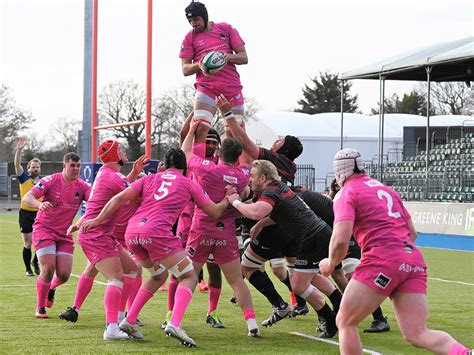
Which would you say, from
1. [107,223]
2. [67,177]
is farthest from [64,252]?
[107,223]

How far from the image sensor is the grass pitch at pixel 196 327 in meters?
8.48

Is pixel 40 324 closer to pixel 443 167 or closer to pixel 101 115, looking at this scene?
pixel 443 167

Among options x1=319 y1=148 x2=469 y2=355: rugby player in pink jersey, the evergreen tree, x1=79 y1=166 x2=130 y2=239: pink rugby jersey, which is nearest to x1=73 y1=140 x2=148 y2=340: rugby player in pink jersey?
x1=79 y1=166 x2=130 y2=239: pink rugby jersey

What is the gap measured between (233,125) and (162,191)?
1.58m

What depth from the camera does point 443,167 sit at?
32094 millimetres

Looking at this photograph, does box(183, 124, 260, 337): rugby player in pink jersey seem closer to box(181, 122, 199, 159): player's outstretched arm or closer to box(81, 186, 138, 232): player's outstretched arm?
box(181, 122, 199, 159): player's outstretched arm

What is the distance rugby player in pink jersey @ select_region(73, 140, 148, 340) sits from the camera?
8891 millimetres

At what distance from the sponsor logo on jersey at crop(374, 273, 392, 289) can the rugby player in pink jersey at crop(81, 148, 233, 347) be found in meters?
2.59

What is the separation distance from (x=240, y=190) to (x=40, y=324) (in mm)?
2748

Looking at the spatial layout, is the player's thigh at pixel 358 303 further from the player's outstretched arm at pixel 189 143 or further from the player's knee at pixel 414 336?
the player's outstretched arm at pixel 189 143

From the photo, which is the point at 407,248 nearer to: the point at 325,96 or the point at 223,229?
the point at 223,229

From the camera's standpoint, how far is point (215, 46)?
33.5ft

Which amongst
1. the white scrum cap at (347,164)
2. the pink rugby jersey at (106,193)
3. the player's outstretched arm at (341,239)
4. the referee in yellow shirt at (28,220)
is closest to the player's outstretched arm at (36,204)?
the pink rugby jersey at (106,193)

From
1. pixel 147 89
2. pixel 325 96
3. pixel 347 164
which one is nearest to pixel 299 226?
pixel 347 164
